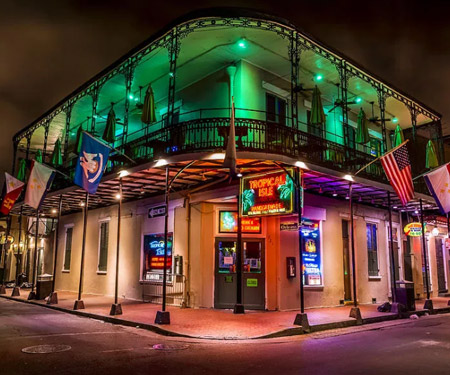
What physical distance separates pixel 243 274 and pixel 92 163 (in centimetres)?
646

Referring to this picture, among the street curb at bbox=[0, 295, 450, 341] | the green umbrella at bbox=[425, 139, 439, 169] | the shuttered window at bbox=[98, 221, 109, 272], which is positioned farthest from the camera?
the shuttered window at bbox=[98, 221, 109, 272]

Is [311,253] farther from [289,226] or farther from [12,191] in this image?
[12,191]

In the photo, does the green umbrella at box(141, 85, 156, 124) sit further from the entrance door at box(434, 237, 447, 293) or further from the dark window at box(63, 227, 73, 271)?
the entrance door at box(434, 237, 447, 293)

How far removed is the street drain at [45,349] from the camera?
7.62m

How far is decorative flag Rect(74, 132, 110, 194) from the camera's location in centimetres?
1195

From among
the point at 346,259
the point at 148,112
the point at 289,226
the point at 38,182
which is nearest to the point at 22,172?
the point at 38,182

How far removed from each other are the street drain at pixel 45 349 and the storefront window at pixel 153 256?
26.3ft

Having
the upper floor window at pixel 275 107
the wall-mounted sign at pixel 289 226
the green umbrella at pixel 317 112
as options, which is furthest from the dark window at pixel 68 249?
the green umbrella at pixel 317 112

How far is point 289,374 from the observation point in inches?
241

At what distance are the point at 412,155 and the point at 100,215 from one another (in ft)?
58.4

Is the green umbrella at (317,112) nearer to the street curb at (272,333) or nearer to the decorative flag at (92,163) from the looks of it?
the street curb at (272,333)

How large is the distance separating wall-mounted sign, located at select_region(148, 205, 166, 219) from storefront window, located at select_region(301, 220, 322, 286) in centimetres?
575

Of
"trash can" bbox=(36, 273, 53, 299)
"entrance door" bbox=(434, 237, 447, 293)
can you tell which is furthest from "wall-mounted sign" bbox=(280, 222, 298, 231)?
"entrance door" bbox=(434, 237, 447, 293)

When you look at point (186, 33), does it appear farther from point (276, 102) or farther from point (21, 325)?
point (21, 325)
